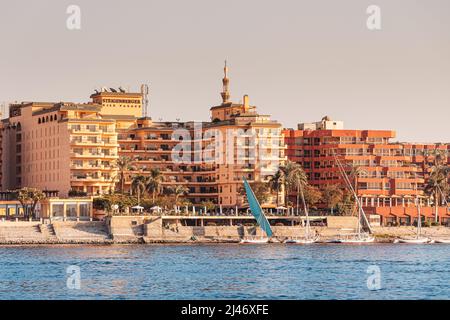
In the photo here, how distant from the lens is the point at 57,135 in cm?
→ 16988

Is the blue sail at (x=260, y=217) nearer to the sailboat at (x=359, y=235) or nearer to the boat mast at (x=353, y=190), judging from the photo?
the sailboat at (x=359, y=235)

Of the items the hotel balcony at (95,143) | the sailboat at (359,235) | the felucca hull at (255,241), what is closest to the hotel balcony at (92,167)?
the hotel balcony at (95,143)

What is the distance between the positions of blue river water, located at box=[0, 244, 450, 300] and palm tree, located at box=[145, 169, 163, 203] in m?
30.9

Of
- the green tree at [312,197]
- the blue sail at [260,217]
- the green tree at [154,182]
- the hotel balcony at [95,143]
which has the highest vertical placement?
the hotel balcony at [95,143]

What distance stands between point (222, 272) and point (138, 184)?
77.9m

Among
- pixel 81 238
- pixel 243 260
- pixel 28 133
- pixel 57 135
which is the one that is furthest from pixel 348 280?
pixel 28 133

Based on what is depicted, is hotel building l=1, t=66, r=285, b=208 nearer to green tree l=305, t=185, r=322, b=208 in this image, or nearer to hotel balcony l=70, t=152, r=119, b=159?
hotel balcony l=70, t=152, r=119, b=159

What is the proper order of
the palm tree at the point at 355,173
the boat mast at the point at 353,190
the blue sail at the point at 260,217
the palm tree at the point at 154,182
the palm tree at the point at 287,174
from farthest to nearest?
A: the palm tree at the point at 355,173
the palm tree at the point at 287,174
the palm tree at the point at 154,182
the boat mast at the point at 353,190
the blue sail at the point at 260,217

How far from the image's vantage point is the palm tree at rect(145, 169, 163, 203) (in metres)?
169

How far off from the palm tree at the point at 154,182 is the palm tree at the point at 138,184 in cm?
100

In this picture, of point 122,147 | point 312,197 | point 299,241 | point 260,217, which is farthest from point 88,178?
point 312,197

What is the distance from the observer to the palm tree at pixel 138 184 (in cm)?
16600
